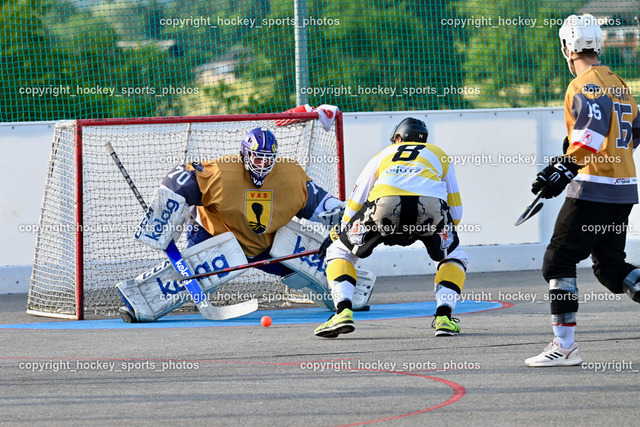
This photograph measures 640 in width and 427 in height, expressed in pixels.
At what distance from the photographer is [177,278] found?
715 cm

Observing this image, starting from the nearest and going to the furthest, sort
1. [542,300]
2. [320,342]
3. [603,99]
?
[603,99] < [320,342] < [542,300]

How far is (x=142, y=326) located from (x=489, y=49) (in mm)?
6370

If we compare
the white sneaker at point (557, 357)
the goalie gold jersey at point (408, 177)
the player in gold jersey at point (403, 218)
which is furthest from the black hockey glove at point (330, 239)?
the white sneaker at point (557, 357)

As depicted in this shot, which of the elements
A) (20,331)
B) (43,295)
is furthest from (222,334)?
(43,295)

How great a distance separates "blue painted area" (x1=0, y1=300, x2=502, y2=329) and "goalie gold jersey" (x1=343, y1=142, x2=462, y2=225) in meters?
1.36

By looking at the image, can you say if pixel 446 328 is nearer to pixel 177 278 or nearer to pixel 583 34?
pixel 583 34

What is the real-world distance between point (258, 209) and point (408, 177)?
192 cm

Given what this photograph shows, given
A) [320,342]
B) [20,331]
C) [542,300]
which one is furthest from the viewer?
[542,300]

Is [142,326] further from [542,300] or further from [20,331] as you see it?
[542,300]

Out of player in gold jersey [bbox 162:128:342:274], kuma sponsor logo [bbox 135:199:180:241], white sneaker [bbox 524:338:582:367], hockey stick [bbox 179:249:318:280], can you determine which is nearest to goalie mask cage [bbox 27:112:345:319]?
player in gold jersey [bbox 162:128:342:274]

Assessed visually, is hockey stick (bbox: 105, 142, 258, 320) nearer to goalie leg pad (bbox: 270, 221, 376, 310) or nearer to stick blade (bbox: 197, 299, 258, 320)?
stick blade (bbox: 197, 299, 258, 320)

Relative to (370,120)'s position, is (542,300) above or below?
below

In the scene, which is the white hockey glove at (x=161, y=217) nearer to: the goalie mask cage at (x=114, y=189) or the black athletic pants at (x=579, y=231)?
the goalie mask cage at (x=114, y=189)

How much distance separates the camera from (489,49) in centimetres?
1170
